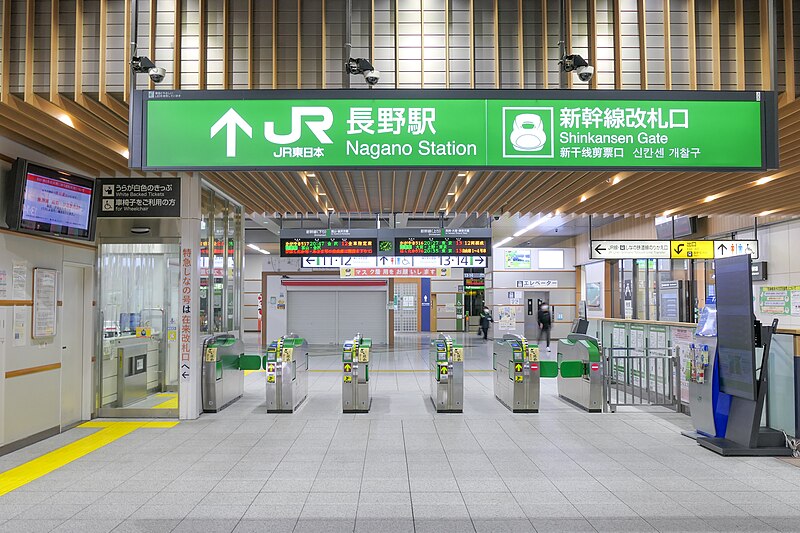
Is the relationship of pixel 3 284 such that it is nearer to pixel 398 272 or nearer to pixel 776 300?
pixel 398 272

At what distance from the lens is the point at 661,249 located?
9859mm

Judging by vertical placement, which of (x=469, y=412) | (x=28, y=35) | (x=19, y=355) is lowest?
(x=469, y=412)

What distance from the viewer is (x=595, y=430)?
672 centimetres

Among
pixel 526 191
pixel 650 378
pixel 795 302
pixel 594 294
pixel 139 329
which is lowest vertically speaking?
pixel 650 378

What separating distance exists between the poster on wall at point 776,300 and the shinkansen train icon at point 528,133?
Result: 927 centimetres

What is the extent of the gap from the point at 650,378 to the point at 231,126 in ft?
25.2

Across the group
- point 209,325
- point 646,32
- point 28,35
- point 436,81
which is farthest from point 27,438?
point 646,32

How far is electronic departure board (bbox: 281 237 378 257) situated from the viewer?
11633 millimetres

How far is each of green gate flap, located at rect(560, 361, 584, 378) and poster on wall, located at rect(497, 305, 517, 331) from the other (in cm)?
1210

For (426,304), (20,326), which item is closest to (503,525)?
(20,326)

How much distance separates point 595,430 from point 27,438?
6.27 meters

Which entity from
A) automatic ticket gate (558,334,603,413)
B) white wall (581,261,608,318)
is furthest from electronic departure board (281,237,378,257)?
white wall (581,261,608,318)

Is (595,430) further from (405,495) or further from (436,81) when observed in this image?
(436,81)

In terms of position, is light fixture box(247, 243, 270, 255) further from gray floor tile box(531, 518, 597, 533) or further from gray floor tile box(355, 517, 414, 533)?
gray floor tile box(531, 518, 597, 533)
